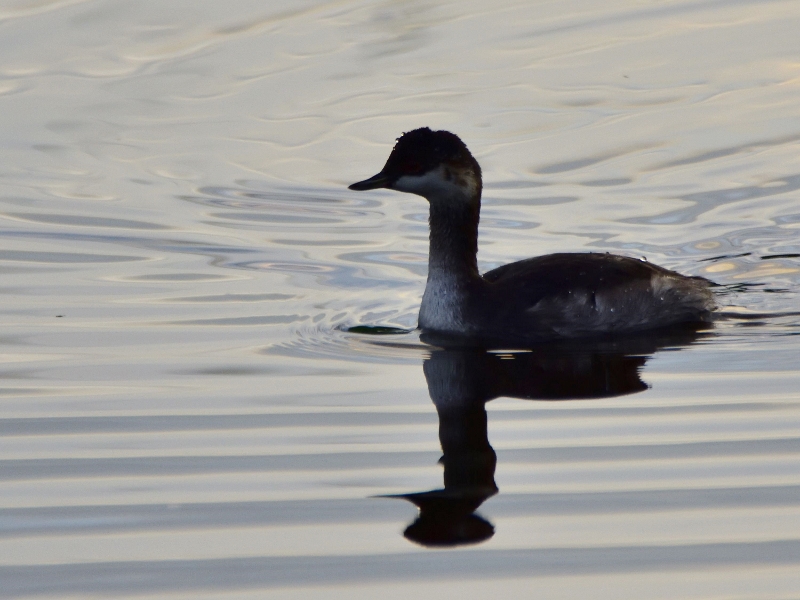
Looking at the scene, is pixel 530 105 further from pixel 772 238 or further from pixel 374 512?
pixel 374 512

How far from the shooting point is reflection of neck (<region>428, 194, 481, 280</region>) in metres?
8.91

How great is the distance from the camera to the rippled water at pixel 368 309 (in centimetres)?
518

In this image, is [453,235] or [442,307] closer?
[442,307]

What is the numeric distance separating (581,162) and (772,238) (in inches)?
116

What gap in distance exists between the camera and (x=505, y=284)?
8680 millimetres

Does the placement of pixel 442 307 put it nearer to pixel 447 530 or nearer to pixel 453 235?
pixel 453 235

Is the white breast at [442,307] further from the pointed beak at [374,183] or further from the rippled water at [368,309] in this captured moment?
the pointed beak at [374,183]

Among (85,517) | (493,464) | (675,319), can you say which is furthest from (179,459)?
(675,319)

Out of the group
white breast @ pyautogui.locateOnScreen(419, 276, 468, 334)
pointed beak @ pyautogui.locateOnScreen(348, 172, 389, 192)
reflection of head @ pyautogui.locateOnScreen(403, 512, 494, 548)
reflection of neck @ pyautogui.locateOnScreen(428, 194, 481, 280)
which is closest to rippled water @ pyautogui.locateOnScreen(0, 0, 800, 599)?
Answer: reflection of head @ pyautogui.locateOnScreen(403, 512, 494, 548)

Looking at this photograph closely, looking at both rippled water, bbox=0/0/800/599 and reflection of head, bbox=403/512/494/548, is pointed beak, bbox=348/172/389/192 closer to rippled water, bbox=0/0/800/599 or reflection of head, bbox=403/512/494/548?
rippled water, bbox=0/0/800/599

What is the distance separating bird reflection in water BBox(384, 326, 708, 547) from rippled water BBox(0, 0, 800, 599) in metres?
0.03

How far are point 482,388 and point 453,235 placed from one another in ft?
5.96

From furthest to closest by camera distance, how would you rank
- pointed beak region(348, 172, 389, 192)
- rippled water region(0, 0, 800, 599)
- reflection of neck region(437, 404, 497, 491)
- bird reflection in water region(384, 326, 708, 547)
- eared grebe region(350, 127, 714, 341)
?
pointed beak region(348, 172, 389, 192) < eared grebe region(350, 127, 714, 341) < reflection of neck region(437, 404, 497, 491) < bird reflection in water region(384, 326, 708, 547) < rippled water region(0, 0, 800, 599)

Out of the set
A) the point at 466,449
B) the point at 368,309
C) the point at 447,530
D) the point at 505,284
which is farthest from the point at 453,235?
the point at 447,530
